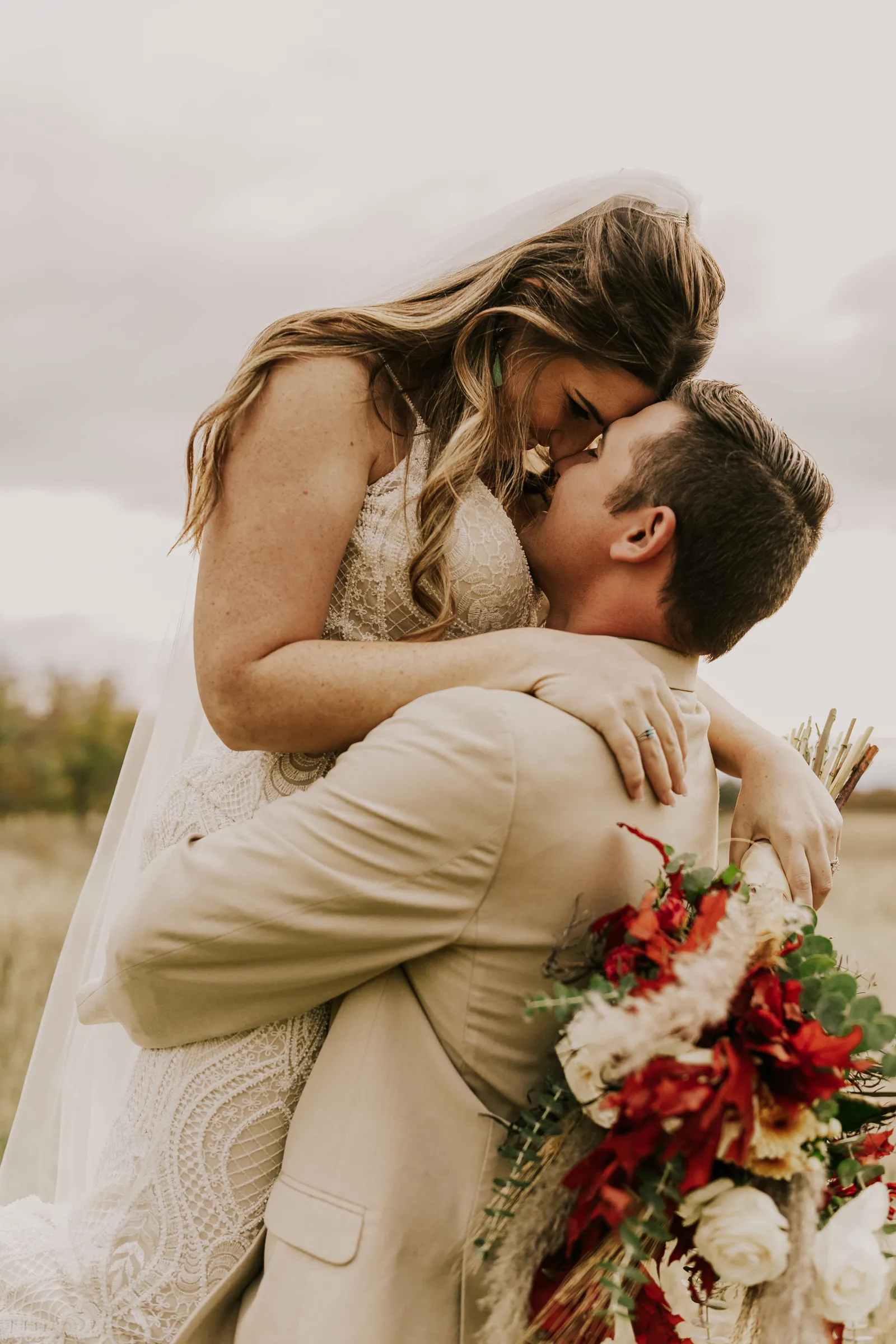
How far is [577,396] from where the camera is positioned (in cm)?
279

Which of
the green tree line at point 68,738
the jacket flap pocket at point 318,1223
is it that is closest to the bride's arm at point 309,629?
the jacket flap pocket at point 318,1223

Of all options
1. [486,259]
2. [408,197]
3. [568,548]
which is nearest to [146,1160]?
[568,548]

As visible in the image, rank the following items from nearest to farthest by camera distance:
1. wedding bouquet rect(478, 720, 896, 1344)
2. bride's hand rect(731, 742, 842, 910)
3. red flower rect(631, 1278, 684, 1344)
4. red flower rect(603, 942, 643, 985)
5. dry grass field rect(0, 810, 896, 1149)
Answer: wedding bouquet rect(478, 720, 896, 1344), red flower rect(603, 942, 643, 985), red flower rect(631, 1278, 684, 1344), bride's hand rect(731, 742, 842, 910), dry grass field rect(0, 810, 896, 1149)

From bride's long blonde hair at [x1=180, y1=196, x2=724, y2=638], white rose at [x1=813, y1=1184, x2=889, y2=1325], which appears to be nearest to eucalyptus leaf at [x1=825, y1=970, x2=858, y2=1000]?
white rose at [x1=813, y1=1184, x2=889, y2=1325]

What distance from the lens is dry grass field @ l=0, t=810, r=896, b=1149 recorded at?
7418 millimetres

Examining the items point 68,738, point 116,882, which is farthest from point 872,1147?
point 68,738

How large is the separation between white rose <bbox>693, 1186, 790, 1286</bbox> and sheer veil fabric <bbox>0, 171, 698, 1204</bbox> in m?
1.62

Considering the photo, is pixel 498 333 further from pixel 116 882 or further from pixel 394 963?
pixel 116 882

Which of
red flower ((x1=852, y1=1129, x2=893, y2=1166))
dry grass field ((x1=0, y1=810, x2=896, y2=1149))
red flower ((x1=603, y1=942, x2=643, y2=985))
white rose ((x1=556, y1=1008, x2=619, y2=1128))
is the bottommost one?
dry grass field ((x1=0, y1=810, x2=896, y2=1149))

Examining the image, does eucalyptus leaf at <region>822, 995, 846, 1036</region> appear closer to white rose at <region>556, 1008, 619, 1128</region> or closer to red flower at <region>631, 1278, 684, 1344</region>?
white rose at <region>556, 1008, 619, 1128</region>

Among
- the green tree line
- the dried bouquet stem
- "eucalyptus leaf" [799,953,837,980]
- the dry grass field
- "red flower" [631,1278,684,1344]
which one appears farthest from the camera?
the green tree line

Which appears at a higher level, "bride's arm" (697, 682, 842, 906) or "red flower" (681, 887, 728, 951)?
"red flower" (681, 887, 728, 951)

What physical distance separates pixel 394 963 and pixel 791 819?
1.06 m

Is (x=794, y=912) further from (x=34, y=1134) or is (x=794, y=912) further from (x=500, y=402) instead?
(x=34, y=1134)
